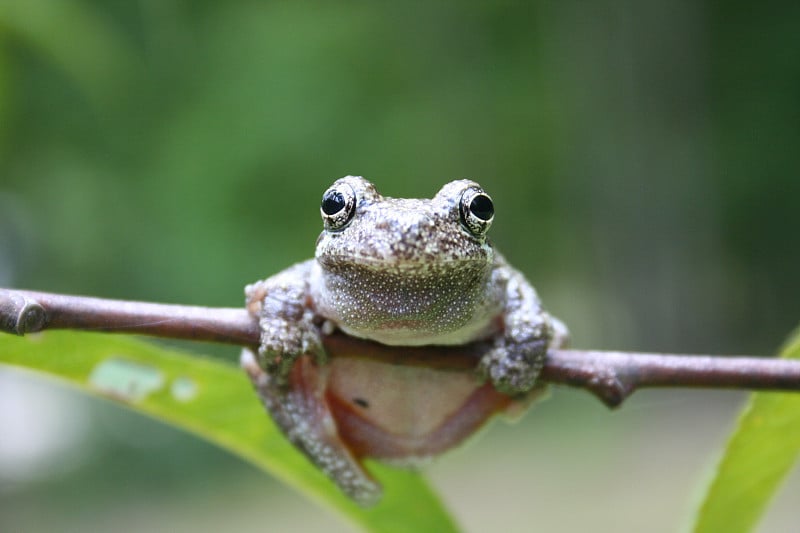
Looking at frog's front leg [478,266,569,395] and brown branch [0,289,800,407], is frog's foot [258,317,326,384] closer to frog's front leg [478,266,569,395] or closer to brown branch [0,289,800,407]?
brown branch [0,289,800,407]

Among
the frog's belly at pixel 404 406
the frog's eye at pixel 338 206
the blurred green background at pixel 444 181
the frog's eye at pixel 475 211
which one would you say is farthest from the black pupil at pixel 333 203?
the blurred green background at pixel 444 181

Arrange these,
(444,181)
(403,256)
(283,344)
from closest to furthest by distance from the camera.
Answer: (403,256), (283,344), (444,181)

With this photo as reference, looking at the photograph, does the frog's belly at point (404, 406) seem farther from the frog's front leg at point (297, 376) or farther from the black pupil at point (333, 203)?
the black pupil at point (333, 203)

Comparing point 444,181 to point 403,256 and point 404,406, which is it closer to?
point 404,406

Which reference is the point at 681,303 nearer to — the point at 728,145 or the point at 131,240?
the point at 728,145

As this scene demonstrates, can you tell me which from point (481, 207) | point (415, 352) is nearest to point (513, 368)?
point (415, 352)

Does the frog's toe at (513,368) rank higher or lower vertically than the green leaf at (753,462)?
higher

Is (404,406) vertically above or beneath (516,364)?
beneath
